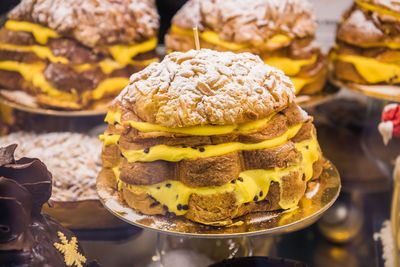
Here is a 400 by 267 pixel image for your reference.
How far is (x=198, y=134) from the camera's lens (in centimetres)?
140

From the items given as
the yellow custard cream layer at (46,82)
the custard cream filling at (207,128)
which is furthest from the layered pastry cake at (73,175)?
the custard cream filling at (207,128)

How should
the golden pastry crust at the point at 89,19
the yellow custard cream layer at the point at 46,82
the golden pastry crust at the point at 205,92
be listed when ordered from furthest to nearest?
the yellow custard cream layer at the point at 46,82 → the golden pastry crust at the point at 89,19 → the golden pastry crust at the point at 205,92

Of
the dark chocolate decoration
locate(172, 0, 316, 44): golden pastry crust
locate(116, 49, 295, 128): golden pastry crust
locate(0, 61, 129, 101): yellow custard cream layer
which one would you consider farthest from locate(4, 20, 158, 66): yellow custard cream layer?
the dark chocolate decoration

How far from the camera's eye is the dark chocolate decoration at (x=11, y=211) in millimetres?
1159

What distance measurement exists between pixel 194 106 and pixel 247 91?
18 centimetres

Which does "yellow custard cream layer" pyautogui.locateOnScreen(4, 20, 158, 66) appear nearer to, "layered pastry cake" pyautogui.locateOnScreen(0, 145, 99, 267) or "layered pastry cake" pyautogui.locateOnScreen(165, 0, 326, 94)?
"layered pastry cake" pyautogui.locateOnScreen(165, 0, 326, 94)

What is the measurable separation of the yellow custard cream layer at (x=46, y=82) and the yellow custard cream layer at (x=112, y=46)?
11 cm

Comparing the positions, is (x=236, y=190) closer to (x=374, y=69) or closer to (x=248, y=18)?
(x=248, y=18)

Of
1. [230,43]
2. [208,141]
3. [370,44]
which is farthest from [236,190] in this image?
[370,44]

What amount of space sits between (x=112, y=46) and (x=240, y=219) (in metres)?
1.27

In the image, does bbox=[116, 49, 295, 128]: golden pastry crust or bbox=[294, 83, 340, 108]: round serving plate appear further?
bbox=[294, 83, 340, 108]: round serving plate

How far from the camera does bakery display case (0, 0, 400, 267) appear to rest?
4.56 ft

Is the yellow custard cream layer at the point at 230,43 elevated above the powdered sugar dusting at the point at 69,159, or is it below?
above

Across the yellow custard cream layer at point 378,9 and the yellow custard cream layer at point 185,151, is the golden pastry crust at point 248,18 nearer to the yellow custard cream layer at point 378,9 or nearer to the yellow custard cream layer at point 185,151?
the yellow custard cream layer at point 378,9
